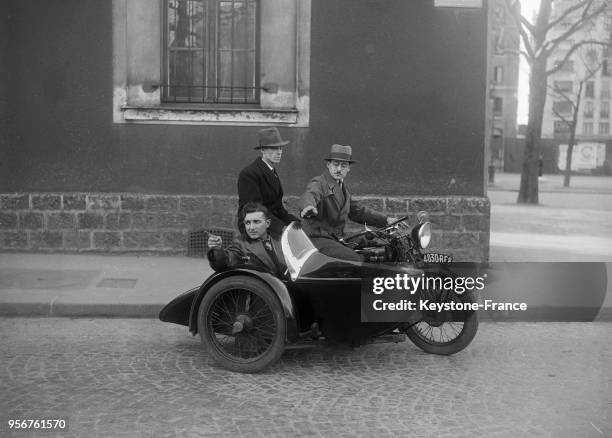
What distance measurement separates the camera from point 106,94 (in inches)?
415

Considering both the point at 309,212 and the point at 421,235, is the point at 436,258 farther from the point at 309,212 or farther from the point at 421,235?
the point at 309,212

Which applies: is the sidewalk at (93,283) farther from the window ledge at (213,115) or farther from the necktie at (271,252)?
the necktie at (271,252)

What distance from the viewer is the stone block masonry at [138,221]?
10469 mm

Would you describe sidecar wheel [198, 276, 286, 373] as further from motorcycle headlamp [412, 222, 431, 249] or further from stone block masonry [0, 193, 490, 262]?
stone block masonry [0, 193, 490, 262]

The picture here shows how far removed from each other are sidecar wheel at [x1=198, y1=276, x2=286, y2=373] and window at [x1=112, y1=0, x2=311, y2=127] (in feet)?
17.8

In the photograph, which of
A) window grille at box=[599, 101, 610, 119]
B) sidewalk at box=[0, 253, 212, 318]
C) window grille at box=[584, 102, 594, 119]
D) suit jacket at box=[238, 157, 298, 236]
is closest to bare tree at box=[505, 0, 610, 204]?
sidewalk at box=[0, 253, 212, 318]

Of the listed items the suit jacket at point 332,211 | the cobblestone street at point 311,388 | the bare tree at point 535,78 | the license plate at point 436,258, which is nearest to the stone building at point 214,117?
the cobblestone street at point 311,388

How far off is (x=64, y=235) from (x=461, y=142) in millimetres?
5511

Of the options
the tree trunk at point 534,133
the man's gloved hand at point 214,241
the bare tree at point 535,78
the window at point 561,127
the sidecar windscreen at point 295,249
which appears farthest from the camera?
the window at point 561,127

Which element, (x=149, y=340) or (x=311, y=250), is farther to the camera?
(x=149, y=340)

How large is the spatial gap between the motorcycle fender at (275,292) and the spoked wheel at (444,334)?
0.97m

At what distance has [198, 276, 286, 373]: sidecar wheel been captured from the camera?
528 cm

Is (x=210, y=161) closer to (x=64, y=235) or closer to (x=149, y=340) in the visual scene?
(x=64, y=235)

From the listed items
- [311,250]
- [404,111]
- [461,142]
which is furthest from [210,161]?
[311,250]
